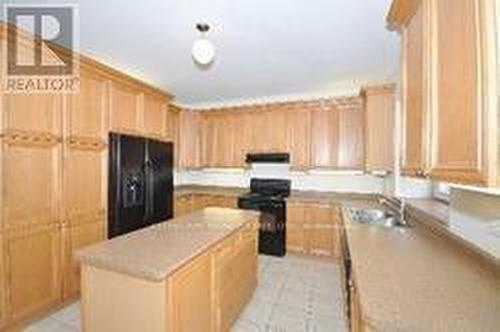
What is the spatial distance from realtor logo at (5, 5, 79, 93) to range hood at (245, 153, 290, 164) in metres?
2.60

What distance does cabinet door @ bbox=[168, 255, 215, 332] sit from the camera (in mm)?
1489

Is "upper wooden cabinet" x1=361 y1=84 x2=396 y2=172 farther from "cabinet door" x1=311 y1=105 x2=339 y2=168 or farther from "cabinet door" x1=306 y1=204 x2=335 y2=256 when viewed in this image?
"cabinet door" x1=306 y1=204 x2=335 y2=256

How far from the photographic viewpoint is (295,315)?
2.57m

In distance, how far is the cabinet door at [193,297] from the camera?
149 cm

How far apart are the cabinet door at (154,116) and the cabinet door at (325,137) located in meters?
2.12

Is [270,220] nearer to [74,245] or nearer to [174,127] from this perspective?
[174,127]

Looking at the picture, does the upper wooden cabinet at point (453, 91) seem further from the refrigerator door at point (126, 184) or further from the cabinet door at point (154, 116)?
the cabinet door at point (154, 116)

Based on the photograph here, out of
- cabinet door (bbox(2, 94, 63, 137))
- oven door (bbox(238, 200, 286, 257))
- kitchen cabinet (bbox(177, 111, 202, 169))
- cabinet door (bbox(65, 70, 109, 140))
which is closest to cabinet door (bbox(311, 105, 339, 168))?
oven door (bbox(238, 200, 286, 257))

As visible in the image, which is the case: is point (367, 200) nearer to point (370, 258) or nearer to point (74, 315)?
point (370, 258)

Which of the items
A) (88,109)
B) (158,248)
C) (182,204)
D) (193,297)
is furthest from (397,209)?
(88,109)

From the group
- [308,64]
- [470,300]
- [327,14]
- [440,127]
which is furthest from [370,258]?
[308,64]

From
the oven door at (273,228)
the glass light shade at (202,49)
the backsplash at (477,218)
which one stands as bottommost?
Answer: the oven door at (273,228)

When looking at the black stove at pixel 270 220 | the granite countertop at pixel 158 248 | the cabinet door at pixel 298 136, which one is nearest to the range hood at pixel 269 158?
the cabinet door at pixel 298 136

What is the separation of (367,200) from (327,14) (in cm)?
264
